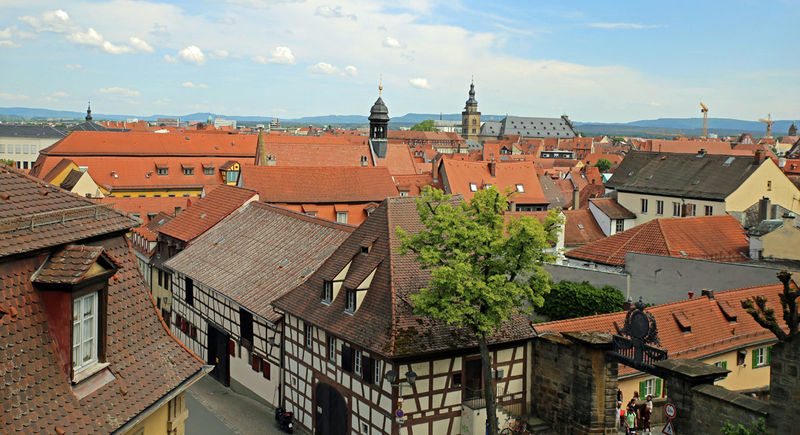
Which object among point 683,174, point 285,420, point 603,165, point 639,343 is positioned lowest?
point 285,420

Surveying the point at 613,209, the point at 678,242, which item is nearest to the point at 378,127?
the point at 613,209

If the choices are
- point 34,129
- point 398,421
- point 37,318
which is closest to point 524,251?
point 398,421

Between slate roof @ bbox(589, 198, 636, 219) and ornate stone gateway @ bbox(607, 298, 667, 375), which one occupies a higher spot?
slate roof @ bbox(589, 198, 636, 219)

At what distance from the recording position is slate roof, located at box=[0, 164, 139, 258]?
8.40 metres

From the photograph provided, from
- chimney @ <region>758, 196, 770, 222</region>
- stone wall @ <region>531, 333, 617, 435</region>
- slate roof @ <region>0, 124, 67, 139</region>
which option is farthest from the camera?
slate roof @ <region>0, 124, 67, 139</region>

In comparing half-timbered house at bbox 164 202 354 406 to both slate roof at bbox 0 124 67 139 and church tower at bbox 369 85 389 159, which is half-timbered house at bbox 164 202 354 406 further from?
slate roof at bbox 0 124 67 139

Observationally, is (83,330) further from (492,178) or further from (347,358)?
(492,178)

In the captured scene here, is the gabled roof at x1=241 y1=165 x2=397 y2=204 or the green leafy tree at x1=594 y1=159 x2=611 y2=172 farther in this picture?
the green leafy tree at x1=594 y1=159 x2=611 y2=172

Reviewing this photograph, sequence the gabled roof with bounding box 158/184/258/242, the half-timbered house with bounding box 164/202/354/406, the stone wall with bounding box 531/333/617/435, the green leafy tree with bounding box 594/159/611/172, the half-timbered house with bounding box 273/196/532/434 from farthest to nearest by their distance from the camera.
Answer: the green leafy tree with bounding box 594/159/611/172 < the gabled roof with bounding box 158/184/258/242 < the half-timbered house with bounding box 164/202/354/406 < the half-timbered house with bounding box 273/196/532/434 < the stone wall with bounding box 531/333/617/435

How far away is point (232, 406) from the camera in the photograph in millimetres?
29203

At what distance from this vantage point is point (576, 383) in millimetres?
21031

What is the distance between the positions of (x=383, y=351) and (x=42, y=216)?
12.5m

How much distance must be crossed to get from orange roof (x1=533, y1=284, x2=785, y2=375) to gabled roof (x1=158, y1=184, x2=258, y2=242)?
71.4 ft

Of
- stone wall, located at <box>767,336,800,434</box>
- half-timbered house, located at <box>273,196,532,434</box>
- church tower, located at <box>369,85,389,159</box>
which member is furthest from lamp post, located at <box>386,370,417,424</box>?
church tower, located at <box>369,85,389,159</box>
